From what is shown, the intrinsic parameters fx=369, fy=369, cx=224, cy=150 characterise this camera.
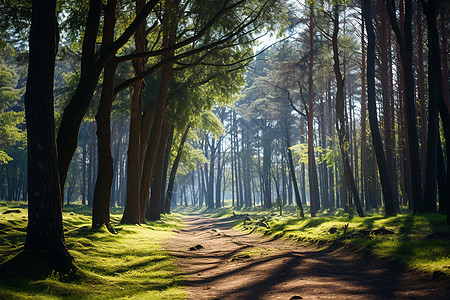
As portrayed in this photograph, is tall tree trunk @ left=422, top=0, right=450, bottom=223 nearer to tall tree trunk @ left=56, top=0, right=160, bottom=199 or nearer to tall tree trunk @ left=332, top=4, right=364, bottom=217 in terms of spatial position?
tall tree trunk @ left=332, top=4, right=364, bottom=217

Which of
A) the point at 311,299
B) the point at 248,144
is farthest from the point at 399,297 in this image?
the point at 248,144

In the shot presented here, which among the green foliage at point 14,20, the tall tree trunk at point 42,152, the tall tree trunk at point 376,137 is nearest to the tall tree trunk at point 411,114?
the tall tree trunk at point 376,137

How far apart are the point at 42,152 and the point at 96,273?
2.40 m

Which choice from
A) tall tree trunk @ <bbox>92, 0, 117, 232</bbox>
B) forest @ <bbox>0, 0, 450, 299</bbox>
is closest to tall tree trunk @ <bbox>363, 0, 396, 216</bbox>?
forest @ <bbox>0, 0, 450, 299</bbox>

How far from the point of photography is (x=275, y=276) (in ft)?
22.1

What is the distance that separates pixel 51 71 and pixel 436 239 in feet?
27.5

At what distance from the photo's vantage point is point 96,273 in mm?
6746

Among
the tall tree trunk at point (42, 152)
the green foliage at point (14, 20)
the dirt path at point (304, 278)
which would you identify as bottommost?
the dirt path at point (304, 278)

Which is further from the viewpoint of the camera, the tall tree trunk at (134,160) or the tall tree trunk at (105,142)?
the tall tree trunk at (134,160)

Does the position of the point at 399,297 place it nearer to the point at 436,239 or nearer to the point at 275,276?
the point at 275,276

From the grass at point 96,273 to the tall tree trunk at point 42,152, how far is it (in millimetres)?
321

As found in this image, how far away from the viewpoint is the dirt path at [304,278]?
5070 mm

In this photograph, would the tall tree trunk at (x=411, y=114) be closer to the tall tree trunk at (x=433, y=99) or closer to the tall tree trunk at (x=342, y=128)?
the tall tree trunk at (x=433, y=99)

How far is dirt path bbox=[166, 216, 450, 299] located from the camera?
16.6ft
